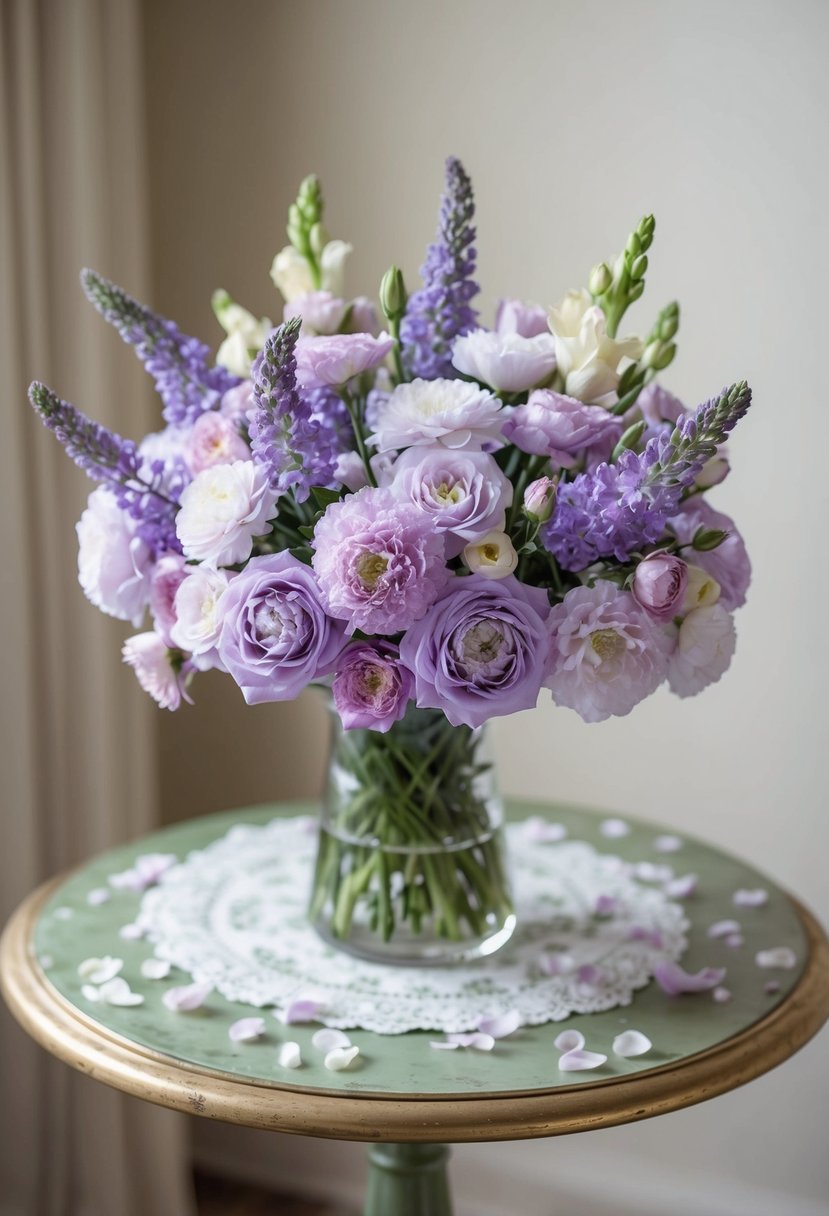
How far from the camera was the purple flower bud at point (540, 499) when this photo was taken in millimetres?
876

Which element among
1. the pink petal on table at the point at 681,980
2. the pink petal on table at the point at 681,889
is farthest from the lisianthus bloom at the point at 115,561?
the pink petal on table at the point at 681,889

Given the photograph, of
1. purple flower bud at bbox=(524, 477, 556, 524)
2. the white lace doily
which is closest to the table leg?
the white lace doily

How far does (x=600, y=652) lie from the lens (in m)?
0.89

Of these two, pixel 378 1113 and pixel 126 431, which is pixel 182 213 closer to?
pixel 126 431

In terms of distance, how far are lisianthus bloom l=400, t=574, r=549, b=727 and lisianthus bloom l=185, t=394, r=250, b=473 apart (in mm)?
226

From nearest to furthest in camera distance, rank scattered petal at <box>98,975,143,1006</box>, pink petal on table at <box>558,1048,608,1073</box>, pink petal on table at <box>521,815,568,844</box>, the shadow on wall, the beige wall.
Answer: pink petal on table at <box>558,1048,608,1073</box>, scattered petal at <box>98,975,143,1006</box>, pink petal on table at <box>521,815,568,844</box>, the beige wall, the shadow on wall

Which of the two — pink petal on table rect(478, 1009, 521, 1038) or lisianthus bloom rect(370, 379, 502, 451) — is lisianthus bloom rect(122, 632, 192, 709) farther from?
pink petal on table rect(478, 1009, 521, 1038)

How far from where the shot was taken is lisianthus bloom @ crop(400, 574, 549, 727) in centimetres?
87

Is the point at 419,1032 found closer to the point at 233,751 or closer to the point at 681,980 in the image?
the point at 681,980

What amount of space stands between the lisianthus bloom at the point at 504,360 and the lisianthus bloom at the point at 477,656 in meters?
0.18

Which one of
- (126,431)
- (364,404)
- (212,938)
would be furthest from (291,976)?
(126,431)

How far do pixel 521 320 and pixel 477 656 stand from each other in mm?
327

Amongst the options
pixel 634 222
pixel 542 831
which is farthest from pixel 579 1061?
pixel 634 222

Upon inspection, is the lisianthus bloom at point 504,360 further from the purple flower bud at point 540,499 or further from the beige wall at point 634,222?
the beige wall at point 634,222
